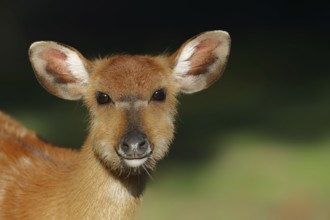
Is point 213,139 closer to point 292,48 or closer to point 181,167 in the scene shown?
point 181,167

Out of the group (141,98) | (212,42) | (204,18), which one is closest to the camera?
(141,98)

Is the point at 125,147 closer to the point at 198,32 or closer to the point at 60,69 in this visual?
the point at 60,69

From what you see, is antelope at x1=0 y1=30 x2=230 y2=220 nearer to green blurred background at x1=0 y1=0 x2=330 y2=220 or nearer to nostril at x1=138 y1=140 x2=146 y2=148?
nostril at x1=138 y1=140 x2=146 y2=148

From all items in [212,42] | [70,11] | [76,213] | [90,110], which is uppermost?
[212,42]

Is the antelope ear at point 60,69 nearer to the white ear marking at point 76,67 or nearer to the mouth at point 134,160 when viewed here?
the white ear marking at point 76,67

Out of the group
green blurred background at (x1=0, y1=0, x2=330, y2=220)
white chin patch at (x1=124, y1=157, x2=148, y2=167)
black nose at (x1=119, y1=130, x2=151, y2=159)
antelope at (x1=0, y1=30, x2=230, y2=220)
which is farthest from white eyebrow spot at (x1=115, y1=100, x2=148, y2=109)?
green blurred background at (x1=0, y1=0, x2=330, y2=220)

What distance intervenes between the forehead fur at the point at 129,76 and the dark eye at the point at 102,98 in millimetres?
35

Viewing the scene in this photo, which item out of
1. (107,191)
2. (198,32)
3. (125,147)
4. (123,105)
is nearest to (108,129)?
(123,105)

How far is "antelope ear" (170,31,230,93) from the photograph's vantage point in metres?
7.71

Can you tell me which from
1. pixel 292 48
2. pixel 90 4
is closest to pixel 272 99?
pixel 292 48

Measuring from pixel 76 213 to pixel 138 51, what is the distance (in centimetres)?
842

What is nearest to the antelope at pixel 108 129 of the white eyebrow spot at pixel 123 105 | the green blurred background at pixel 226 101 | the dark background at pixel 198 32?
the white eyebrow spot at pixel 123 105

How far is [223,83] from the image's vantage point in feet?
48.2

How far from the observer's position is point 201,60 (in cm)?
782
